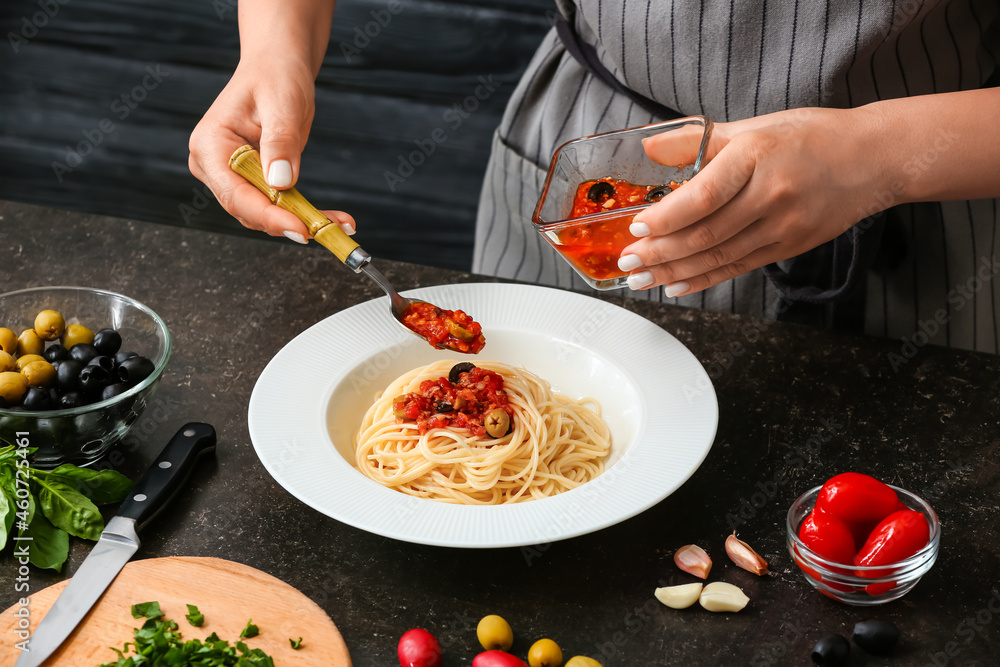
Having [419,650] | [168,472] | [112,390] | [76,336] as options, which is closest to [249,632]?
[419,650]

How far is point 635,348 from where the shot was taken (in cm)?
164

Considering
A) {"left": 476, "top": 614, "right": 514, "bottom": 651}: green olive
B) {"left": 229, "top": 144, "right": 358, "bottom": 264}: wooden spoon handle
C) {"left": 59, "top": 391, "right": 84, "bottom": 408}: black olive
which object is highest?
{"left": 229, "top": 144, "right": 358, "bottom": 264}: wooden spoon handle

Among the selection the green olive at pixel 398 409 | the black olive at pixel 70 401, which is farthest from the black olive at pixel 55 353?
the green olive at pixel 398 409

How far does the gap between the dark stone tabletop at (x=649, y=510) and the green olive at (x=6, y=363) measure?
22 cm

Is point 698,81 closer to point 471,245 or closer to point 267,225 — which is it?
point 267,225

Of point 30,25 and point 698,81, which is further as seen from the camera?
point 30,25

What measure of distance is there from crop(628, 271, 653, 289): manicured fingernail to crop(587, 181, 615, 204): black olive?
188mm

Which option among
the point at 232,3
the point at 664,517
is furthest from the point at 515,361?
the point at 232,3

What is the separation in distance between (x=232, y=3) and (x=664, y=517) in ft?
9.96

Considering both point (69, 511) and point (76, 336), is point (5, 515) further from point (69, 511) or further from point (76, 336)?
point (76, 336)

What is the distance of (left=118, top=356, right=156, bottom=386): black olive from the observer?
1397 mm

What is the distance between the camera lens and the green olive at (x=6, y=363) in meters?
1.41

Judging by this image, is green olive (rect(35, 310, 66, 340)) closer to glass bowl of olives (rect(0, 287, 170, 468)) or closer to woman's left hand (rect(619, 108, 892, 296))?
glass bowl of olives (rect(0, 287, 170, 468))

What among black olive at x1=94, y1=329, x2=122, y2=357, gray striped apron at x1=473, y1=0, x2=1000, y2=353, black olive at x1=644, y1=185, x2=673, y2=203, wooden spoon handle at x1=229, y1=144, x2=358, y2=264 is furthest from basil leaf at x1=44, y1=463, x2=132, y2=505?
gray striped apron at x1=473, y1=0, x2=1000, y2=353
